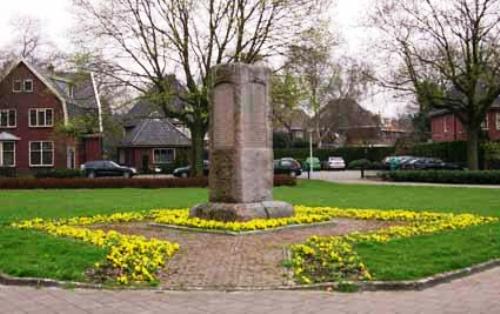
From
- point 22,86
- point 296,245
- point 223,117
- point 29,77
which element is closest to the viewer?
point 296,245

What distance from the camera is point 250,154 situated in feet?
47.1

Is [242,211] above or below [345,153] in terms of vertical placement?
below

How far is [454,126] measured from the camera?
68125mm

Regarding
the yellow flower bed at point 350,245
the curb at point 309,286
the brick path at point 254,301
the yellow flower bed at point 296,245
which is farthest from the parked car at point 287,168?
the brick path at point 254,301

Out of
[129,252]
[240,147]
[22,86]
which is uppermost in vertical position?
[22,86]

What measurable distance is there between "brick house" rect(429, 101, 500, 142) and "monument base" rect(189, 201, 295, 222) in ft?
155

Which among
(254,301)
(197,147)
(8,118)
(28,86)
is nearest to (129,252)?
(254,301)

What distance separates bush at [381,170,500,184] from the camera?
38.2m

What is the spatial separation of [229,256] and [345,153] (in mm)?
63961

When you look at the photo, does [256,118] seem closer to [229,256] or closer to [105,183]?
[229,256]

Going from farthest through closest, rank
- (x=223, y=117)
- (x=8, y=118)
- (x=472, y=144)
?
(x=8, y=118)
(x=472, y=144)
(x=223, y=117)

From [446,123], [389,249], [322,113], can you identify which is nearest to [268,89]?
[389,249]

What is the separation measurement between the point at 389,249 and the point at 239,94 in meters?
5.30

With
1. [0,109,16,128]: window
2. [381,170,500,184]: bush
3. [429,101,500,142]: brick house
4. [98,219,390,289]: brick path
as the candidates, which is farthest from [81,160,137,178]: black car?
[98,219,390,289]: brick path
